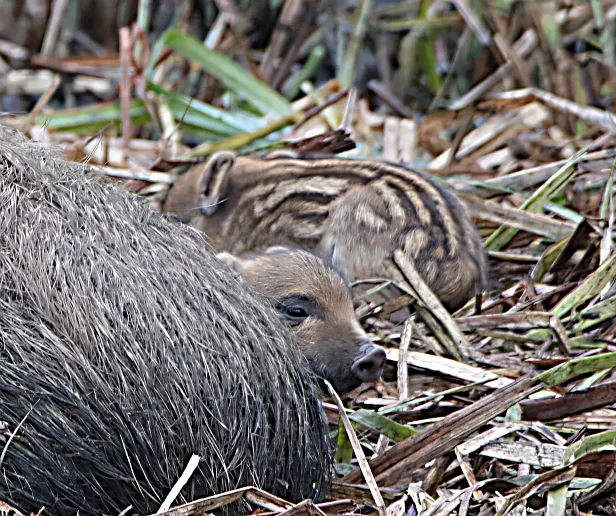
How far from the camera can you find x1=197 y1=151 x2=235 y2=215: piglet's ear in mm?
4574

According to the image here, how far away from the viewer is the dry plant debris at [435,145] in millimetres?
2660

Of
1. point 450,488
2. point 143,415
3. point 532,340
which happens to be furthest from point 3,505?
point 532,340

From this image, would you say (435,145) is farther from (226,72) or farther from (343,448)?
(343,448)

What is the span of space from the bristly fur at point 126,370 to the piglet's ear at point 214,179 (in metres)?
1.98

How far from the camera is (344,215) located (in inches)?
164

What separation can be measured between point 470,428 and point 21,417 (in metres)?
1.13

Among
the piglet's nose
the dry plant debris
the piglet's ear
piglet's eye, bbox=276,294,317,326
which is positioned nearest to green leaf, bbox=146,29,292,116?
the dry plant debris

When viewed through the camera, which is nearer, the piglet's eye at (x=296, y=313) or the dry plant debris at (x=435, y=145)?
the dry plant debris at (x=435, y=145)

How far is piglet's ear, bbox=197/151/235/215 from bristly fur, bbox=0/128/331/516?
1.98 metres

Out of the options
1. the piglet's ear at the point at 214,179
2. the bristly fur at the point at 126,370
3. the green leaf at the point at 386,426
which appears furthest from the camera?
the piglet's ear at the point at 214,179

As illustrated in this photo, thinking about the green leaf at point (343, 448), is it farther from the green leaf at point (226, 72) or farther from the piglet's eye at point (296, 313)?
the green leaf at point (226, 72)

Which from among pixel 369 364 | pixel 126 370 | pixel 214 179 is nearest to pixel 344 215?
pixel 214 179

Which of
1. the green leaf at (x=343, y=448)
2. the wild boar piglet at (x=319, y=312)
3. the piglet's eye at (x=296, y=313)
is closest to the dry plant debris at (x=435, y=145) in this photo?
the green leaf at (x=343, y=448)

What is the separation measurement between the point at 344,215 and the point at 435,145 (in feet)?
3.98
